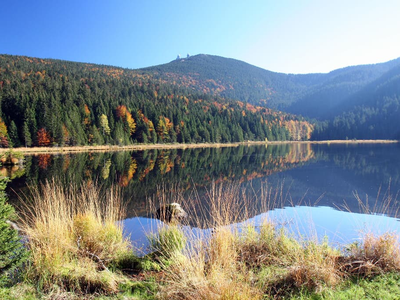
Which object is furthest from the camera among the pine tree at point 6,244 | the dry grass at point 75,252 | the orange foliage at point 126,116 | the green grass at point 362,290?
the orange foliage at point 126,116

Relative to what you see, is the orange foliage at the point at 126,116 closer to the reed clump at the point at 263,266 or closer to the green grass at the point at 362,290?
the reed clump at the point at 263,266

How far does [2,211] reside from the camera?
390 centimetres

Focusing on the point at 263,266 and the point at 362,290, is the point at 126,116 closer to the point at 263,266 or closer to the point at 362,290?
the point at 263,266

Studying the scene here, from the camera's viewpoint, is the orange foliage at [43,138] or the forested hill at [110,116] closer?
the orange foliage at [43,138]

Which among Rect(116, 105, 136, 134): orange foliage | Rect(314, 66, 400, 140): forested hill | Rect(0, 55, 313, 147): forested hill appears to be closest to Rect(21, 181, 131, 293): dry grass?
Rect(0, 55, 313, 147): forested hill

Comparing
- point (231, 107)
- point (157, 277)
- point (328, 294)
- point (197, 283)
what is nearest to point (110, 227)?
point (157, 277)

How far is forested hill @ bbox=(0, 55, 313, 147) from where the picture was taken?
194 ft

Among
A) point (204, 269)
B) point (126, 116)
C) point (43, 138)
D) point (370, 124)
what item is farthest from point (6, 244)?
point (370, 124)

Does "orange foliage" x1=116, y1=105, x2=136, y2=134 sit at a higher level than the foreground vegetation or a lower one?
higher

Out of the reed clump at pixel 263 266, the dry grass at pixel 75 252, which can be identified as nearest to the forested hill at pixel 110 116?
the dry grass at pixel 75 252

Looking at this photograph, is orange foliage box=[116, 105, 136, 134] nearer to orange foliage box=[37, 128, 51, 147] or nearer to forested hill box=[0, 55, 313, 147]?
forested hill box=[0, 55, 313, 147]

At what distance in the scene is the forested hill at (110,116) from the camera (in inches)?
2334

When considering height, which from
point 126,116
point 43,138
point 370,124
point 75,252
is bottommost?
point 370,124

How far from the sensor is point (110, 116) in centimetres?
7769
